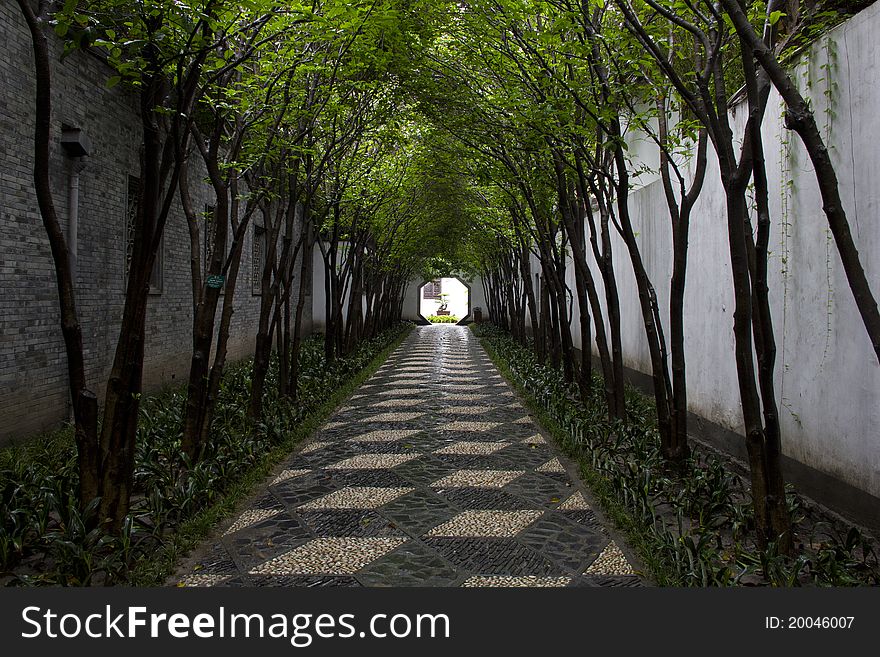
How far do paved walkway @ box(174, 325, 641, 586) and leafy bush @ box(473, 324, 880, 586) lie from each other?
0.19 meters

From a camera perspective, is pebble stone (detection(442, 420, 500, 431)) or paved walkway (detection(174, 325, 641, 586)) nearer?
paved walkway (detection(174, 325, 641, 586))

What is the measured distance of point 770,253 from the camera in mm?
4582

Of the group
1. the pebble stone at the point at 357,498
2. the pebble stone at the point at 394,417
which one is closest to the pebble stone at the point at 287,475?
the pebble stone at the point at 357,498

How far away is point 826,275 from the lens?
390 cm

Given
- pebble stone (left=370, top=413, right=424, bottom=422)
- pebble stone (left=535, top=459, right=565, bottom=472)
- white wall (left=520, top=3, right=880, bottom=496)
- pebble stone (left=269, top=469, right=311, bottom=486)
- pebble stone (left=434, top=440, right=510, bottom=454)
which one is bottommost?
pebble stone (left=535, top=459, right=565, bottom=472)

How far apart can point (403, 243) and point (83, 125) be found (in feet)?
33.6

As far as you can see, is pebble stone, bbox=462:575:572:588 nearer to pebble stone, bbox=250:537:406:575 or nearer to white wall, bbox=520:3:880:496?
pebble stone, bbox=250:537:406:575

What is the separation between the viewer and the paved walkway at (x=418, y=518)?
321cm

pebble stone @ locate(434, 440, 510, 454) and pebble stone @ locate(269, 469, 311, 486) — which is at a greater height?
pebble stone @ locate(269, 469, 311, 486)

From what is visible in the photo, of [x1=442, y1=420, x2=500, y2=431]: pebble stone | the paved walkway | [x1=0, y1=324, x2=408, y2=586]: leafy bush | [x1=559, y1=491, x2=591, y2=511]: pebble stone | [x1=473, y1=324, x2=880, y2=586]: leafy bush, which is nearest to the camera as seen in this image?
[x1=473, y1=324, x2=880, y2=586]: leafy bush

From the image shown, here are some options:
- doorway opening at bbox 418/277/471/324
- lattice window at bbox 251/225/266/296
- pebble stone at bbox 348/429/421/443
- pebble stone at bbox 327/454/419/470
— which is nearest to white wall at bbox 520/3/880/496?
pebble stone at bbox 327/454/419/470

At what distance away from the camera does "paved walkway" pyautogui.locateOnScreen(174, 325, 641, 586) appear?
3207 mm

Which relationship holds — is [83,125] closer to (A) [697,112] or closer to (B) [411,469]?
(B) [411,469]

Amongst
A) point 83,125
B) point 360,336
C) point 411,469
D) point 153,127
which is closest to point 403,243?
point 360,336
